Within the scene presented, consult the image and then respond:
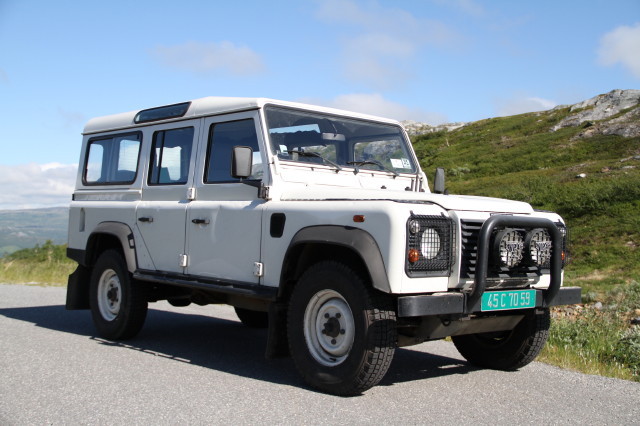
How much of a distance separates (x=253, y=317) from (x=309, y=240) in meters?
3.54

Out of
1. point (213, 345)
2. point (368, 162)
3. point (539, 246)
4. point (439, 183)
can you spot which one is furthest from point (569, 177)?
point (539, 246)

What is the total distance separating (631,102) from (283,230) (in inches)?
1658

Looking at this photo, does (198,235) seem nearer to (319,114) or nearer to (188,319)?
(319,114)

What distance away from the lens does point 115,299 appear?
7.93 m

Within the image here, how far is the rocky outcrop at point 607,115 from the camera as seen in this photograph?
3662 centimetres

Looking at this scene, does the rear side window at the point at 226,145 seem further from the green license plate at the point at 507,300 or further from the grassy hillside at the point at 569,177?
the grassy hillside at the point at 569,177

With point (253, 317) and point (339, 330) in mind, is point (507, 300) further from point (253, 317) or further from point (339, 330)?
point (253, 317)

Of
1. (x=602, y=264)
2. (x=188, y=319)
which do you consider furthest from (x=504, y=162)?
(x=188, y=319)

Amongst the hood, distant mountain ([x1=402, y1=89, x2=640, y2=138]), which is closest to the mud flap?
the hood

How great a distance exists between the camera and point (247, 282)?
Result: 20.0ft

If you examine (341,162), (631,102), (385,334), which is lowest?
(385,334)

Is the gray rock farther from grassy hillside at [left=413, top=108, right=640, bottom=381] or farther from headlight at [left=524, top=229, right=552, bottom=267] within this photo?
headlight at [left=524, top=229, right=552, bottom=267]

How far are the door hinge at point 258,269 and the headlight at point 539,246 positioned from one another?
2.12 metres

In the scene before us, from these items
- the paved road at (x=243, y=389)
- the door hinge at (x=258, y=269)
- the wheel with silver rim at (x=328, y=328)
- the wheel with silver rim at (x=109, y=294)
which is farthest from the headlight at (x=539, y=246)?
the wheel with silver rim at (x=109, y=294)
